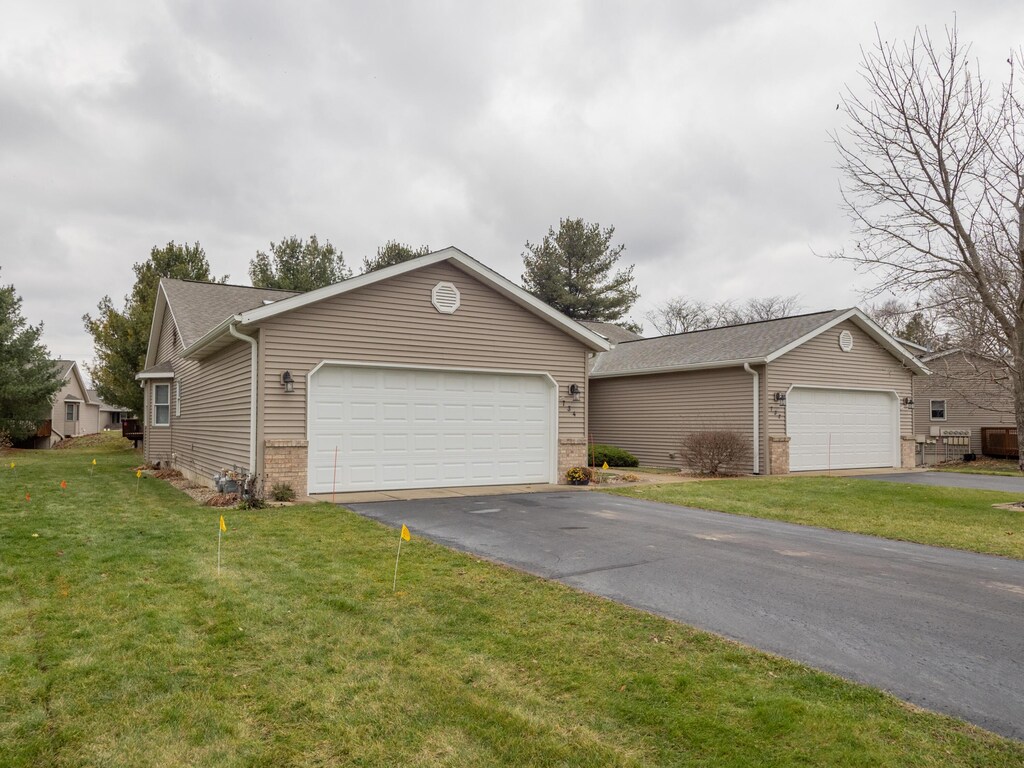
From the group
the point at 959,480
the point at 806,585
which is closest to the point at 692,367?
the point at 959,480

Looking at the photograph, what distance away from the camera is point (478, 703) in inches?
133

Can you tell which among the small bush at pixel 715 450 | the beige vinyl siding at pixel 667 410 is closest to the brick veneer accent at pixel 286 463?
the small bush at pixel 715 450

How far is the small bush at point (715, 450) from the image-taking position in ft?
53.6

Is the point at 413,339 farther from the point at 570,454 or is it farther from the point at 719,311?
→ the point at 719,311

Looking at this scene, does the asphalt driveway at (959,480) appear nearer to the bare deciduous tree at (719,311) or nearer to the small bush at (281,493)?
the small bush at (281,493)

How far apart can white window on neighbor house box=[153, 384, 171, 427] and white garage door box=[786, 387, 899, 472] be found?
55.4ft

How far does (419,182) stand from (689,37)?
9.23 meters

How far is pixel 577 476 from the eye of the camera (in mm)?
13586

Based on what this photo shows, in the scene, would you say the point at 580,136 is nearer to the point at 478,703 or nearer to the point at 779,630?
the point at 779,630

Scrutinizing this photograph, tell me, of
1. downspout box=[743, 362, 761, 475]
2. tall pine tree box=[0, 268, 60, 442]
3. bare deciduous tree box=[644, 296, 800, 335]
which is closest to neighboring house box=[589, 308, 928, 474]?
downspout box=[743, 362, 761, 475]

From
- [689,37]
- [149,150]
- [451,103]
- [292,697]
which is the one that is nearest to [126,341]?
[149,150]

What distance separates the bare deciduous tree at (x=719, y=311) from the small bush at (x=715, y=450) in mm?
31925

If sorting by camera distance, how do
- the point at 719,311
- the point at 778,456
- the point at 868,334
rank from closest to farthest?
the point at 778,456 < the point at 868,334 < the point at 719,311

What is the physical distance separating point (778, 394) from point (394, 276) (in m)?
10.2
